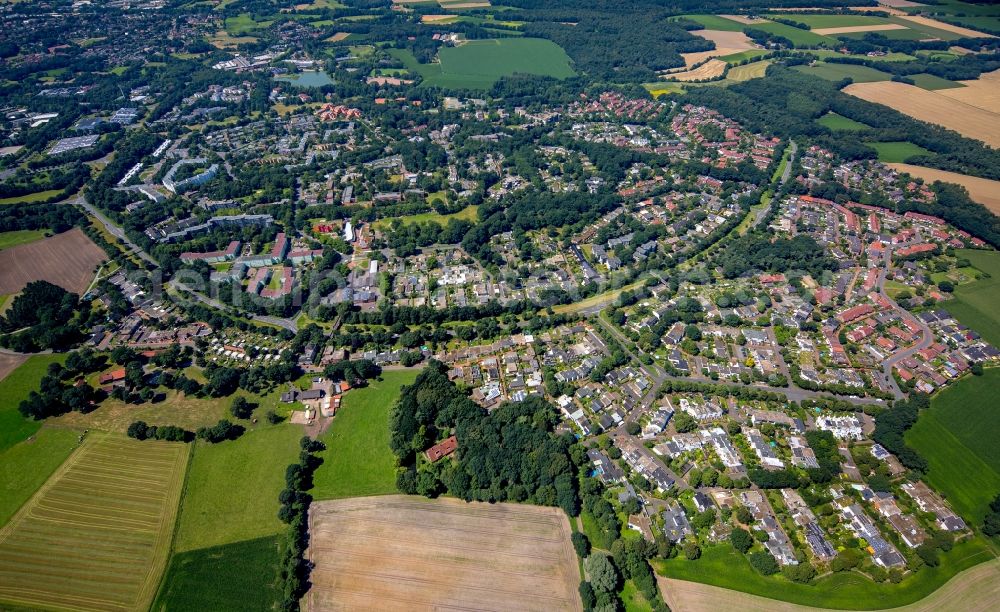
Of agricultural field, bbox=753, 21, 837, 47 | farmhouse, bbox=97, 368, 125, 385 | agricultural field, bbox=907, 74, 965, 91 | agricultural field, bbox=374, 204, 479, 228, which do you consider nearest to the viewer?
farmhouse, bbox=97, 368, 125, 385

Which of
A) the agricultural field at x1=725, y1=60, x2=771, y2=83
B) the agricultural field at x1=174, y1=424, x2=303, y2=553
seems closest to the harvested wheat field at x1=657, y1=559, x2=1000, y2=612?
the agricultural field at x1=174, y1=424, x2=303, y2=553

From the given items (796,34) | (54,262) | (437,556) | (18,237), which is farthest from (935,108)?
(18,237)

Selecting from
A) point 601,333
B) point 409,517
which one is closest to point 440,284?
point 601,333

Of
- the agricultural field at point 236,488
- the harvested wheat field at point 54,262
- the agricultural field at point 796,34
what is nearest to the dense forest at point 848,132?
the agricultural field at point 796,34

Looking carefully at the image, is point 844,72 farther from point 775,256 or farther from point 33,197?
point 33,197

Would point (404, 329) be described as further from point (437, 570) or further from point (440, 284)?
point (437, 570)

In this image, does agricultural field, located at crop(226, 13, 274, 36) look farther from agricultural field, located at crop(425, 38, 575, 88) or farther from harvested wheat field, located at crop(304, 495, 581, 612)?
harvested wheat field, located at crop(304, 495, 581, 612)
